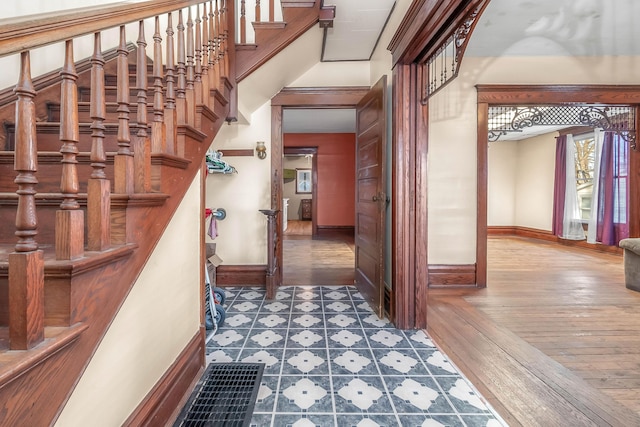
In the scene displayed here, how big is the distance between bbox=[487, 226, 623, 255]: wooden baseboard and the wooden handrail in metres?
6.96

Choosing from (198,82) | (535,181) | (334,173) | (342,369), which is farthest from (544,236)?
(198,82)

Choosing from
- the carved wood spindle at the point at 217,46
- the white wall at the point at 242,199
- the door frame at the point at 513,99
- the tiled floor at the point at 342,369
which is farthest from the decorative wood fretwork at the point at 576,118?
the carved wood spindle at the point at 217,46

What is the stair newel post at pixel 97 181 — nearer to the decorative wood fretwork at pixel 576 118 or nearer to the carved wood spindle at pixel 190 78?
the carved wood spindle at pixel 190 78

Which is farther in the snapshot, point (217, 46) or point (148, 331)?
point (217, 46)

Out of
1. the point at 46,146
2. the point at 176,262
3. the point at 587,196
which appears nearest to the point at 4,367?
the point at 176,262

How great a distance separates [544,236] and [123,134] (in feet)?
25.3

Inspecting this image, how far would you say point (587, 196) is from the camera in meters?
5.62

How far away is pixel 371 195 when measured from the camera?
265cm

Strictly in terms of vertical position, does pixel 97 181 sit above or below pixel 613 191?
below

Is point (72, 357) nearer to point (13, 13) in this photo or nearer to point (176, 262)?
point (176, 262)

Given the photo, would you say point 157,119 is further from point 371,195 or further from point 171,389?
point 371,195

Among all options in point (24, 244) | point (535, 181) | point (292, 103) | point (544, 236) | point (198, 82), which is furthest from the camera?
point (535, 181)

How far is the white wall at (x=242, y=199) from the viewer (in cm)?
320

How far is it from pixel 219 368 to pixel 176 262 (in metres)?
0.71
